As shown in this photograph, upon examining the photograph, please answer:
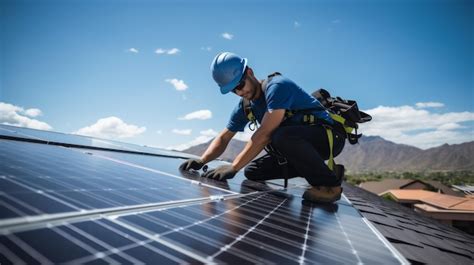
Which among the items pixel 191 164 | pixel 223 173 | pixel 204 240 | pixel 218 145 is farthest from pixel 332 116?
pixel 204 240

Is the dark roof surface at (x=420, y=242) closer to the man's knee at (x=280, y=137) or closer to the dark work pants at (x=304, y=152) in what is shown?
the dark work pants at (x=304, y=152)

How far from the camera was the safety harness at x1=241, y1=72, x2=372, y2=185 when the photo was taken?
448 cm

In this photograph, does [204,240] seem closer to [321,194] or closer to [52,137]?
[321,194]

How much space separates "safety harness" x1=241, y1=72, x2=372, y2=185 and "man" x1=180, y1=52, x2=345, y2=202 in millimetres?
33

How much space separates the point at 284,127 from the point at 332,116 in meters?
1.01

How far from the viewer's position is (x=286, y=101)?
4125 mm

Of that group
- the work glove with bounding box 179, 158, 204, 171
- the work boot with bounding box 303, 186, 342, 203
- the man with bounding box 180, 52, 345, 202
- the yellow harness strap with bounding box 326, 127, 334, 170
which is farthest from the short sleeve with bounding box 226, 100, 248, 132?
the work boot with bounding box 303, 186, 342, 203

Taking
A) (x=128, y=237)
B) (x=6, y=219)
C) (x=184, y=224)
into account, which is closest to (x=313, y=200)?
(x=184, y=224)

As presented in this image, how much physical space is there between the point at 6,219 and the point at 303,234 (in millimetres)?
1680

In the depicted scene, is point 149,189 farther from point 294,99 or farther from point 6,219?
point 294,99

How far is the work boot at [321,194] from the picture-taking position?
158 inches

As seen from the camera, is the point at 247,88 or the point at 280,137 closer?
the point at 280,137

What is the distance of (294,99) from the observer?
4414 mm

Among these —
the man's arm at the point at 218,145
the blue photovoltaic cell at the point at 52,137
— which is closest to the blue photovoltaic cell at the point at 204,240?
the man's arm at the point at 218,145
